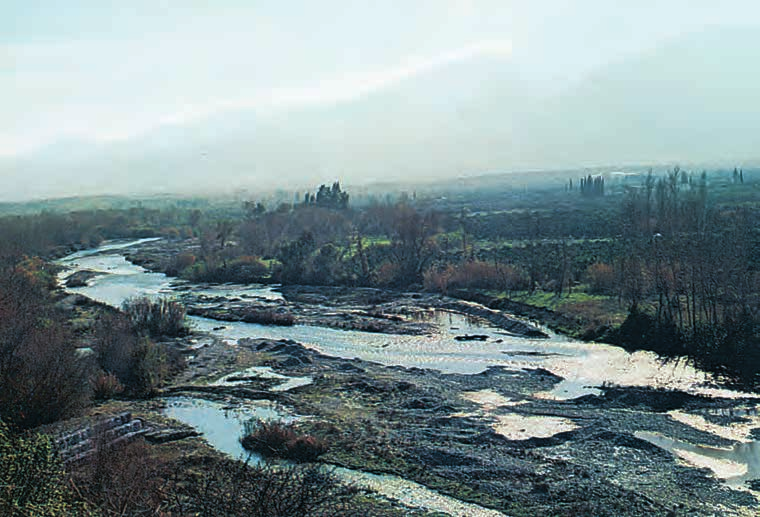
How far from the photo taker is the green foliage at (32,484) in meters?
13.5

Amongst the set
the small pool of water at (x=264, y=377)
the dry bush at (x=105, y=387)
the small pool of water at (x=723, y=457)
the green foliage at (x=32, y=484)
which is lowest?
the small pool of water at (x=723, y=457)

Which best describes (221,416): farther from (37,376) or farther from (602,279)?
(602,279)

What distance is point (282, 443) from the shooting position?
80.1 ft

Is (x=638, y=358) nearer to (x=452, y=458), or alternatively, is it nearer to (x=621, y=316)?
(x=621, y=316)

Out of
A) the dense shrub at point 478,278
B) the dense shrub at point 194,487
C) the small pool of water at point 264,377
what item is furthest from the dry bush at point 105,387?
the dense shrub at point 478,278

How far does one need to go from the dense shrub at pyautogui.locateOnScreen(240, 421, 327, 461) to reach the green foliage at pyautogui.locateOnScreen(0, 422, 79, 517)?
890 centimetres

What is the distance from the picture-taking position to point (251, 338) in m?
44.0

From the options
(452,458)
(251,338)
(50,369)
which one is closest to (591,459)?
(452,458)

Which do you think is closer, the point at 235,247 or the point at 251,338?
the point at 251,338

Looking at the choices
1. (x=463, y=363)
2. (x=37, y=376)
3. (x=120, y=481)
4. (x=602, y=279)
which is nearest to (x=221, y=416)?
(x=37, y=376)

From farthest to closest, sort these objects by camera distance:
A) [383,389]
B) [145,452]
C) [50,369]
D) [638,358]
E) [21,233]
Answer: [21,233]
[638,358]
[383,389]
[50,369]
[145,452]

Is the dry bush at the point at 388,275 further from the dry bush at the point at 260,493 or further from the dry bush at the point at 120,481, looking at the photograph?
the dry bush at the point at 120,481

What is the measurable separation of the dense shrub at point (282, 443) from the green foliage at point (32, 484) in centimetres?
890

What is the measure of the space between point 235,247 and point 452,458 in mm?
60843
